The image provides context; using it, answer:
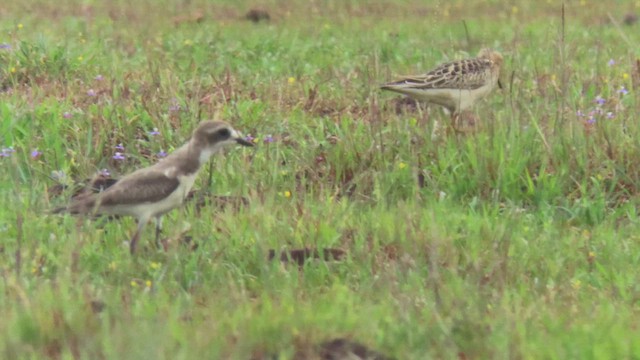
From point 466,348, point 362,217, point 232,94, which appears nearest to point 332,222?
point 362,217

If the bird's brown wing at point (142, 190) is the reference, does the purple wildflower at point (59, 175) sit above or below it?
below

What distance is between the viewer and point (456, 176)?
6.88 metres

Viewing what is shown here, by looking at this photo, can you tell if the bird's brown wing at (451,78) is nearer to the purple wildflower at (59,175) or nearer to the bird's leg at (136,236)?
the purple wildflower at (59,175)

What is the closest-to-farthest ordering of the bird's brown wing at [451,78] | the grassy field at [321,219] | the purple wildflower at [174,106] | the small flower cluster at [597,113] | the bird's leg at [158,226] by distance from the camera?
the grassy field at [321,219]
the bird's leg at [158,226]
the small flower cluster at [597,113]
the purple wildflower at [174,106]
the bird's brown wing at [451,78]

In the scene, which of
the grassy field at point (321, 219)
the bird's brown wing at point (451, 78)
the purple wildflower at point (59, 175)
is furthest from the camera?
the bird's brown wing at point (451, 78)

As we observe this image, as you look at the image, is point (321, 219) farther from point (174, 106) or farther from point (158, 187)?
point (174, 106)

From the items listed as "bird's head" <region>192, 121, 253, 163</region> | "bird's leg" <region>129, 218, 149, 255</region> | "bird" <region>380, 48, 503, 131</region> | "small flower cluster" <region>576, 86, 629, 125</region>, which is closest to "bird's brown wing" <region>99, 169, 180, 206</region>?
"bird's leg" <region>129, 218, 149, 255</region>

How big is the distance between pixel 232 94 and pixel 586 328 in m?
5.09

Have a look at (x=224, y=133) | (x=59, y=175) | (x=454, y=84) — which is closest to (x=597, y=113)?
(x=454, y=84)

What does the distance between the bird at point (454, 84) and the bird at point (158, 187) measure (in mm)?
3104

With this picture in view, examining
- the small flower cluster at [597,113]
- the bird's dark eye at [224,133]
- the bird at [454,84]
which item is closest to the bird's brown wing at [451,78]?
the bird at [454,84]

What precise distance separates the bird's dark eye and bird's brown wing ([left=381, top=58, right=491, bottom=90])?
3035 mm

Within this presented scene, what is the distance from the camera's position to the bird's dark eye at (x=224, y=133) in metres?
5.83

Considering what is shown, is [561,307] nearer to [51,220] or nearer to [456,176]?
[456,176]
